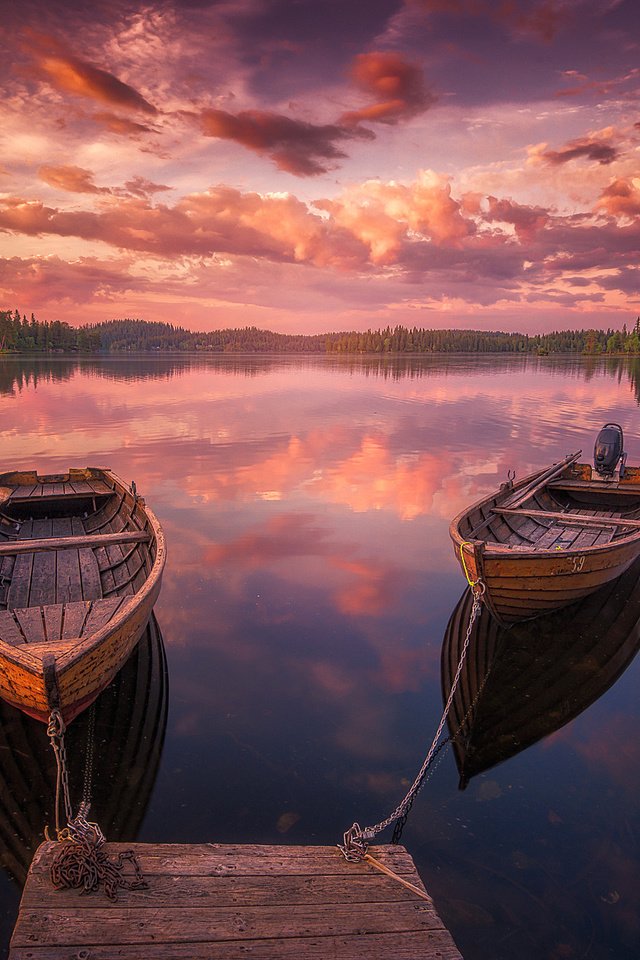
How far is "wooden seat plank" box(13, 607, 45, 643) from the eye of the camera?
7.83 metres

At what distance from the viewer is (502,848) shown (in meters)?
6.52

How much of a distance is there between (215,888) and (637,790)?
19.5ft

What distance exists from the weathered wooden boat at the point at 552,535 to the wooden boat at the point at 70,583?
5.92m

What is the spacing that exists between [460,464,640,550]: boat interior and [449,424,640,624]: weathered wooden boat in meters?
0.02

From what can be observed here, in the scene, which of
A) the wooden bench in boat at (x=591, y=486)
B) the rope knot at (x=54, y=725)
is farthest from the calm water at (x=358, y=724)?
the wooden bench in boat at (x=591, y=486)

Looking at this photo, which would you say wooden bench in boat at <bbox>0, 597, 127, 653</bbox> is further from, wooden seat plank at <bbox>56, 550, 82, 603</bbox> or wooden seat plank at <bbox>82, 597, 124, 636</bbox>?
wooden seat plank at <bbox>56, 550, 82, 603</bbox>

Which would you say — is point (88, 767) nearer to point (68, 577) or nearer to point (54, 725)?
point (54, 725)

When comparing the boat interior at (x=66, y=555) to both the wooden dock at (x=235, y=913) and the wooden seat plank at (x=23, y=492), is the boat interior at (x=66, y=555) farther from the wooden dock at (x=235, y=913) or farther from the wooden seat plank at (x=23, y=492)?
the wooden dock at (x=235, y=913)

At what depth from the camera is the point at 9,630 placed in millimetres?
7934

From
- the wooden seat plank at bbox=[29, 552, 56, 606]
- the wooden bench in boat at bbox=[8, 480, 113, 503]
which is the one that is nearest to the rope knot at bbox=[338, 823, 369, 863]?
the wooden seat plank at bbox=[29, 552, 56, 606]

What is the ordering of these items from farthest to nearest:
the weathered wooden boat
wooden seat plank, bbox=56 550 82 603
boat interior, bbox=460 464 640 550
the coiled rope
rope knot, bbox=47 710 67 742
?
boat interior, bbox=460 464 640 550, wooden seat plank, bbox=56 550 82 603, the weathered wooden boat, rope knot, bbox=47 710 67 742, the coiled rope

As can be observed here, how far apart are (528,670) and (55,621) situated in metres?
8.24

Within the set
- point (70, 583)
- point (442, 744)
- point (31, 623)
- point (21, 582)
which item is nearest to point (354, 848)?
point (442, 744)

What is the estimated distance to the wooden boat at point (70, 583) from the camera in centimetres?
623
